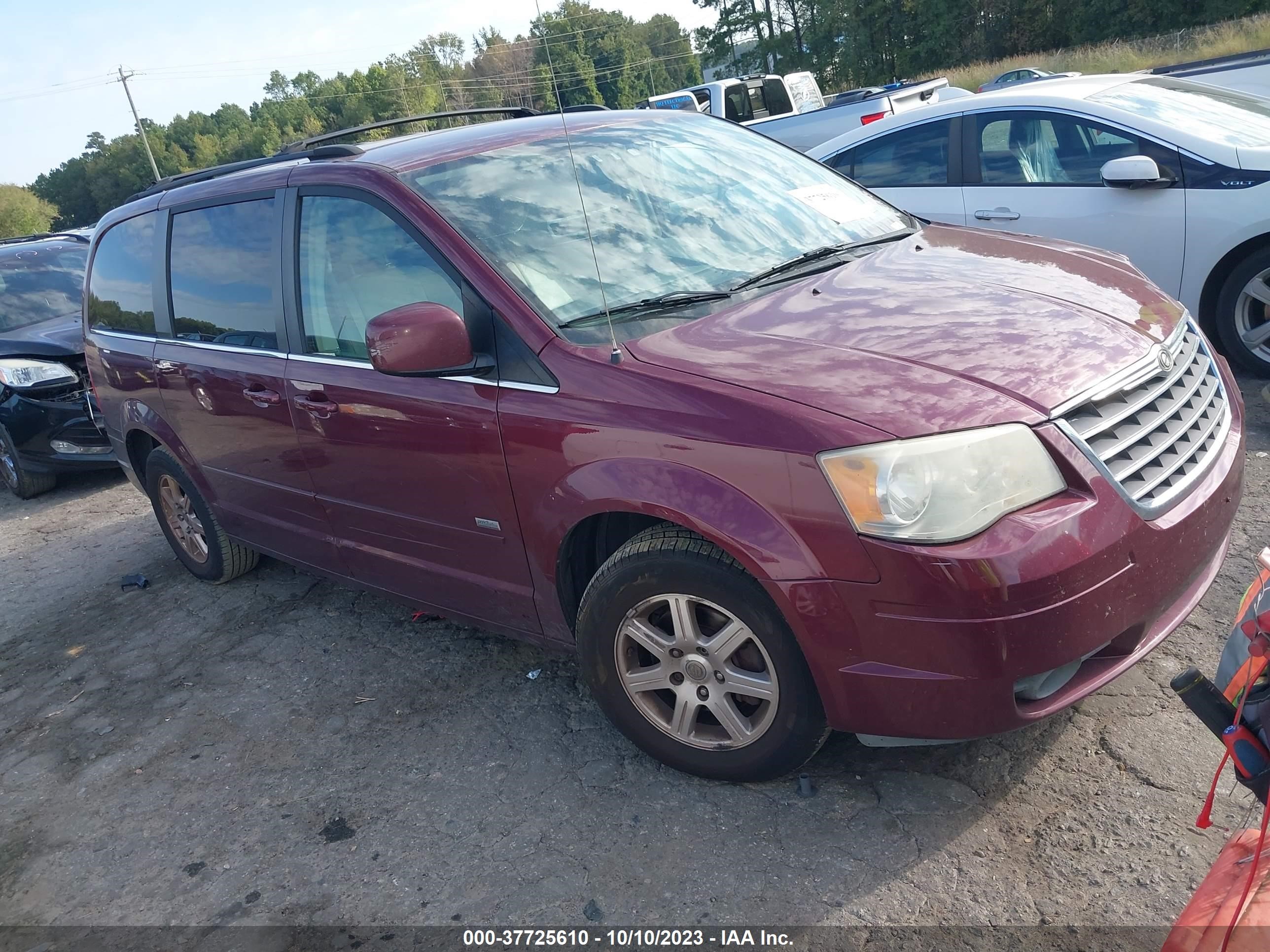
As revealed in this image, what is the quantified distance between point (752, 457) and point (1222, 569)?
2197 mm

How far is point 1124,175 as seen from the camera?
5.19 meters

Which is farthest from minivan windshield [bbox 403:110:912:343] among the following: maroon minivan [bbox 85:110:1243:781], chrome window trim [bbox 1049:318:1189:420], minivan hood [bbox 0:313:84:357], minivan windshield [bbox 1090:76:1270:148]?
minivan hood [bbox 0:313:84:357]

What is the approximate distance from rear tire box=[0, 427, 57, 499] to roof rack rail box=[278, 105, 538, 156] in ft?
14.3

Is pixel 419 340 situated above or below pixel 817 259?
above

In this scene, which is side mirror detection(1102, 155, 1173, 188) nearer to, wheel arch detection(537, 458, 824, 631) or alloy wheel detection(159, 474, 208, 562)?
wheel arch detection(537, 458, 824, 631)

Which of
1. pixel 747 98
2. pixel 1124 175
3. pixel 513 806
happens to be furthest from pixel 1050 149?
pixel 747 98

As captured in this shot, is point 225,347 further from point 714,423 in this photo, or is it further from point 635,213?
point 714,423

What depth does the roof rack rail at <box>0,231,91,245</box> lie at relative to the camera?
9586 millimetres

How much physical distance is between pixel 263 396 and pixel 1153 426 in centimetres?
306

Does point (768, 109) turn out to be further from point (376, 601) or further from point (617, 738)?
point (617, 738)

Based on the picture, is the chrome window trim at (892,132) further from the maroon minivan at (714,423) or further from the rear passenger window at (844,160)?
the maroon minivan at (714,423)

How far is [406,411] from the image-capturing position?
10.6ft

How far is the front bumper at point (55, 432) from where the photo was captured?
24.1ft

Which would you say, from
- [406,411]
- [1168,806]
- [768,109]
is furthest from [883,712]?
[768,109]
